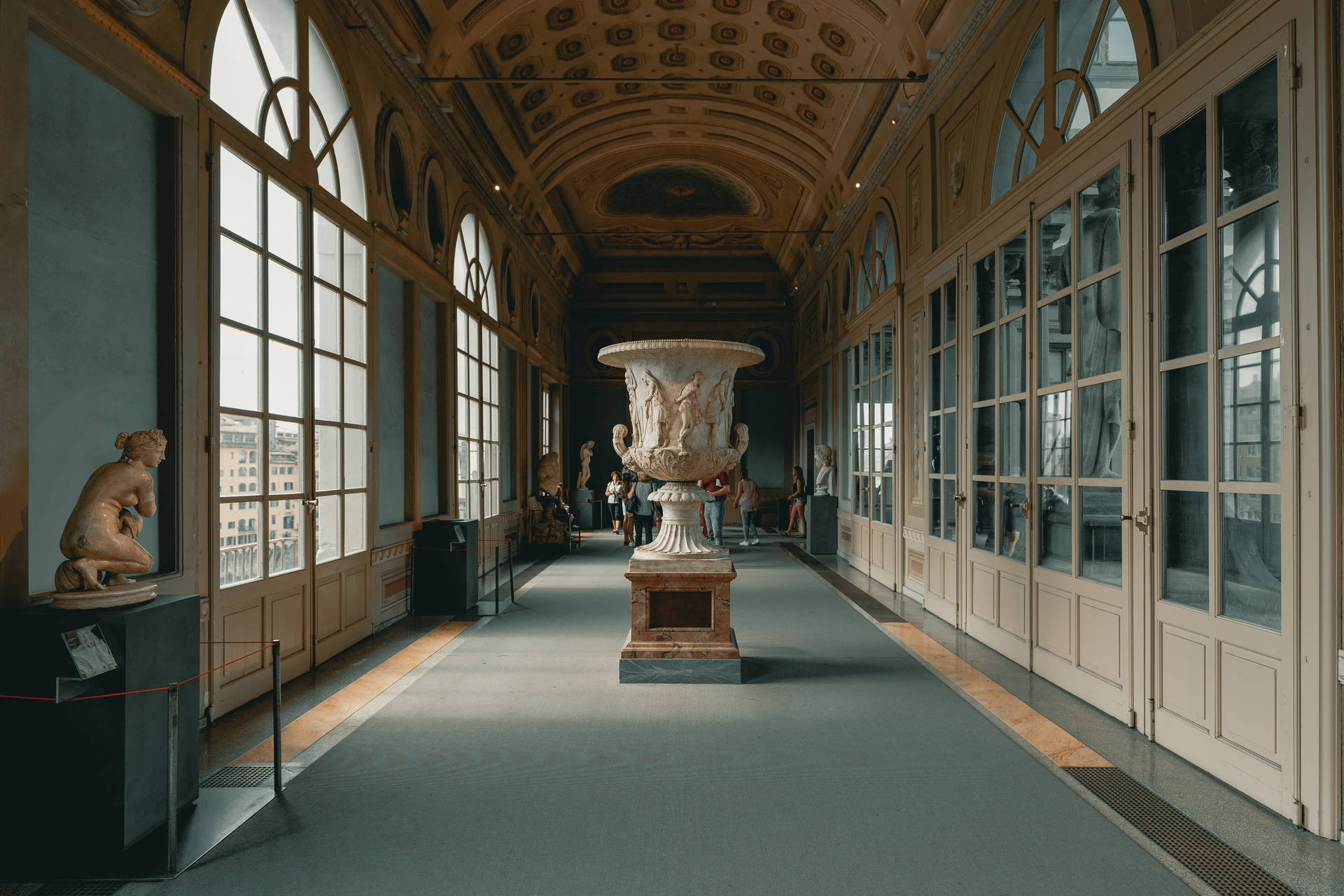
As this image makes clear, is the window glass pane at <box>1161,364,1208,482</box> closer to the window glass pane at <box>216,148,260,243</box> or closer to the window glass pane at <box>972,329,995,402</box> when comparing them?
the window glass pane at <box>972,329,995,402</box>

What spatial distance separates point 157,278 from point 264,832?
255cm

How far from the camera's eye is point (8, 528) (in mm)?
2852

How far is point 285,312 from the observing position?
4.99 meters

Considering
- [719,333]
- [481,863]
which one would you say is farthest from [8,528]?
[719,333]

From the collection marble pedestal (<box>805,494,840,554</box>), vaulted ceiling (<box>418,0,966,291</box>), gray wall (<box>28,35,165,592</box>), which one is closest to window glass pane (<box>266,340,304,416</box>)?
gray wall (<box>28,35,165,592</box>)

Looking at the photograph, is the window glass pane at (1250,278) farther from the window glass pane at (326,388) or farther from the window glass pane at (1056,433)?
the window glass pane at (326,388)

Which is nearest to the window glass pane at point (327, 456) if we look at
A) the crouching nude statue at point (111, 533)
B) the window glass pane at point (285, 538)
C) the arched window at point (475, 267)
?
→ the window glass pane at point (285, 538)

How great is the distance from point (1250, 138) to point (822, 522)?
29.3 feet

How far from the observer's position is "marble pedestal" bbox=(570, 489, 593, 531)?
1509cm

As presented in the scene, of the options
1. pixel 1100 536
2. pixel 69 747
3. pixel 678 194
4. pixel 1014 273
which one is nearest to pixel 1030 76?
pixel 1014 273

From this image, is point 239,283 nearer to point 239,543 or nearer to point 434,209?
point 239,543

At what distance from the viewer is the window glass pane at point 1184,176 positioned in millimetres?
3479

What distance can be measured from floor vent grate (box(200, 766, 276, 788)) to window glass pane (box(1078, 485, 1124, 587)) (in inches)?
158

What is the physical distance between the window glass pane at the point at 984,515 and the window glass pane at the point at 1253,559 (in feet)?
7.64
